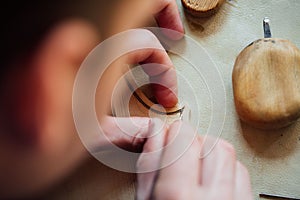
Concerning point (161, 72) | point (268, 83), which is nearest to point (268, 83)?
point (268, 83)

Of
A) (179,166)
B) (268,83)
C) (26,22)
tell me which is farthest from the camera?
(268,83)

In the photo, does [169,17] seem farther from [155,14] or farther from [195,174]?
[195,174]

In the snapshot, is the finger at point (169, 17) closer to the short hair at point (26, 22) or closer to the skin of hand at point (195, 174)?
the skin of hand at point (195, 174)

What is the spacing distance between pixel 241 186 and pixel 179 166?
82 millimetres

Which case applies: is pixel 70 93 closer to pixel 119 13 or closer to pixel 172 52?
→ pixel 119 13

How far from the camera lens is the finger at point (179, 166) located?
16.2 inches

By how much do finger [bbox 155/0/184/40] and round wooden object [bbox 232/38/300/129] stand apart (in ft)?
0.35

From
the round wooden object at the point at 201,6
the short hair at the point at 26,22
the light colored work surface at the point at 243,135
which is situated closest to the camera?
the short hair at the point at 26,22

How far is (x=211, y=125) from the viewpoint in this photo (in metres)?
0.60

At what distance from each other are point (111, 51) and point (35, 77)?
0.21 meters

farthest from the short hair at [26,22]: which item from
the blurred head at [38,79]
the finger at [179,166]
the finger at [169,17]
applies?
the finger at [169,17]

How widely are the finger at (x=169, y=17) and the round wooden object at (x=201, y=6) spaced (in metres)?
0.03

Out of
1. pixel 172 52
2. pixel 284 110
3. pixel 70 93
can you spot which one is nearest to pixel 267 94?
pixel 284 110

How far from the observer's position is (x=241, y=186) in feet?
1.52
